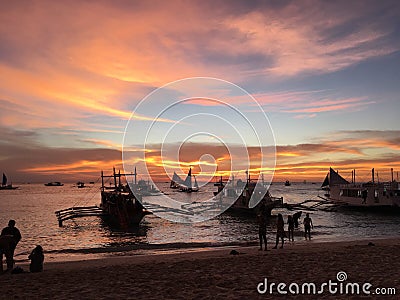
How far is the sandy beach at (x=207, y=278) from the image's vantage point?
1031 cm

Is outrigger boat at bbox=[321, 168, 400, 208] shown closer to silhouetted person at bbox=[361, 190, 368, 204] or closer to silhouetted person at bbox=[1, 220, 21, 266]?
silhouetted person at bbox=[361, 190, 368, 204]

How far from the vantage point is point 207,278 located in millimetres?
12117

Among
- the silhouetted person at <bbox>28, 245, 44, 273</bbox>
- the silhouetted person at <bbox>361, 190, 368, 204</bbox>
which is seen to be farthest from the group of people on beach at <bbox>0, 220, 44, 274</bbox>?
the silhouetted person at <bbox>361, 190, 368, 204</bbox>

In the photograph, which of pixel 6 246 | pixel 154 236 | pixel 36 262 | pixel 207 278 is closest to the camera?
pixel 207 278

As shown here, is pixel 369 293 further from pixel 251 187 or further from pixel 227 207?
pixel 227 207

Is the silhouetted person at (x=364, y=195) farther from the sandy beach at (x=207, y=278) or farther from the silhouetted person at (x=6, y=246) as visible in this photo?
the silhouetted person at (x=6, y=246)

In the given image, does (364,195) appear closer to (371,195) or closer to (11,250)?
(371,195)

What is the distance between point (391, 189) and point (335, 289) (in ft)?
185

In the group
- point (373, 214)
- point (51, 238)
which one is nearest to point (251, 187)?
point (373, 214)

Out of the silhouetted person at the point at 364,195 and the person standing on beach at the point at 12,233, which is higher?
the person standing on beach at the point at 12,233

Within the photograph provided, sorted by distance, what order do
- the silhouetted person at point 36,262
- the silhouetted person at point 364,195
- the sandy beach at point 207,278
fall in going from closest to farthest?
the sandy beach at point 207,278
the silhouetted person at point 36,262
the silhouetted person at point 364,195

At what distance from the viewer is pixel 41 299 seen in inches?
392

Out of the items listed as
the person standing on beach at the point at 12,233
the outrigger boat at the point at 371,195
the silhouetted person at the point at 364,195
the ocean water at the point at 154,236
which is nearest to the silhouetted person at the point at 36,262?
the person standing on beach at the point at 12,233

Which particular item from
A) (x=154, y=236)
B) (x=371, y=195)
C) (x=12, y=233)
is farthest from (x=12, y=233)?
(x=371, y=195)
